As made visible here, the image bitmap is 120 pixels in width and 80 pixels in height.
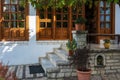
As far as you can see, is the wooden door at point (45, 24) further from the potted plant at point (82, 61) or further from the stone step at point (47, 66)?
the potted plant at point (82, 61)

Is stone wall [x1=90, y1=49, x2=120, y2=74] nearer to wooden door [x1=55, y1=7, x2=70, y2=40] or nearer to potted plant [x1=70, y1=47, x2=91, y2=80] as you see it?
potted plant [x1=70, y1=47, x2=91, y2=80]

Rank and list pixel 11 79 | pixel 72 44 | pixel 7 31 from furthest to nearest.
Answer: pixel 7 31, pixel 72 44, pixel 11 79

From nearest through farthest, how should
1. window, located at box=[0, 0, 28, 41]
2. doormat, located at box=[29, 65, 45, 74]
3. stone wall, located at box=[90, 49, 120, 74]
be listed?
stone wall, located at box=[90, 49, 120, 74], doormat, located at box=[29, 65, 45, 74], window, located at box=[0, 0, 28, 41]

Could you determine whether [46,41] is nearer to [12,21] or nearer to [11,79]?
[12,21]

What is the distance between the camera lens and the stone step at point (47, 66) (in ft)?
29.1

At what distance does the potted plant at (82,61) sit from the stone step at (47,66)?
77 centimetres

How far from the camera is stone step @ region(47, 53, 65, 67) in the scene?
9.20 m

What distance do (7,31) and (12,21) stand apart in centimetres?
49

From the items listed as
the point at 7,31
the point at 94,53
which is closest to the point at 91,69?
the point at 94,53

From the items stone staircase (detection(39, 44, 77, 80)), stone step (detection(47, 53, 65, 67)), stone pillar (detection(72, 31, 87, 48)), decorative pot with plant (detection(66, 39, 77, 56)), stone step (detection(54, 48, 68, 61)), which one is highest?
stone pillar (detection(72, 31, 87, 48))

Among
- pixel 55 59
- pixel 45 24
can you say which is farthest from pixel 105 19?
pixel 55 59

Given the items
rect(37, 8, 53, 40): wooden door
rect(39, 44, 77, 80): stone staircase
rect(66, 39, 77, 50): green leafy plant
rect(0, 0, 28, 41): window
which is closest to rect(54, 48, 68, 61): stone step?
rect(39, 44, 77, 80): stone staircase

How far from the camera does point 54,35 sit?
1169 centimetres

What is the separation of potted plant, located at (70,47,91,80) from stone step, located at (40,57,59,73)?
0.77 m
